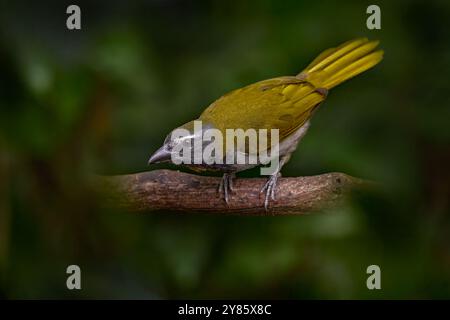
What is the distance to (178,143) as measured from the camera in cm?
176

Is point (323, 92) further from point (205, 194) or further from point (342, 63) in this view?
point (205, 194)

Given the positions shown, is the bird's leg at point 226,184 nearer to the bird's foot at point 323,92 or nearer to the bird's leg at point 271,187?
the bird's leg at point 271,187

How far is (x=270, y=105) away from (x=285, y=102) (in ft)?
0.19

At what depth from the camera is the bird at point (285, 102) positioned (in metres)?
1.96

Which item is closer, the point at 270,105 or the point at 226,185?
the point at 226,185

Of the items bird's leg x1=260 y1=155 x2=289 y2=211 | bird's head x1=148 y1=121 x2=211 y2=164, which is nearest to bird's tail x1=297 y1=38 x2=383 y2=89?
bird's leg x1=260 y1=155 x2=289 y2=211

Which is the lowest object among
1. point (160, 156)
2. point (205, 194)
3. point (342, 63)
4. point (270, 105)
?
point (205, 194)

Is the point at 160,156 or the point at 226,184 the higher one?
the point at 160,156

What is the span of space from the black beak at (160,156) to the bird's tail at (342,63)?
639mm

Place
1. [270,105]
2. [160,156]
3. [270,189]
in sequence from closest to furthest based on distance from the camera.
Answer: [160,156] → [270,189] → [270,105]

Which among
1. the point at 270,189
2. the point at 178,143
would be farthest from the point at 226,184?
the point at 178,143

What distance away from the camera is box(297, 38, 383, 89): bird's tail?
2.06 meters

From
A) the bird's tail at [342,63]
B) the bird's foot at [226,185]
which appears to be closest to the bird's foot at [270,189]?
the bird's foot at [226,185]
